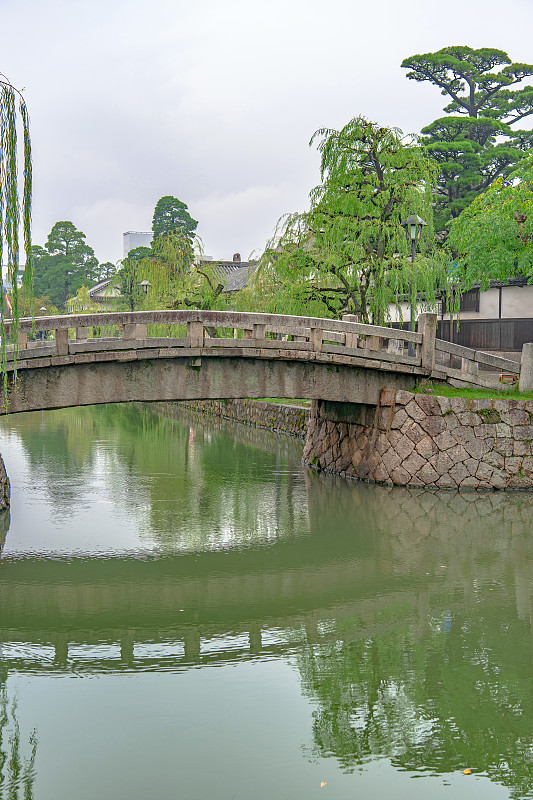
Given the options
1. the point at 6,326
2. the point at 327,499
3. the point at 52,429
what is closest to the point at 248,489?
the point at 327,499

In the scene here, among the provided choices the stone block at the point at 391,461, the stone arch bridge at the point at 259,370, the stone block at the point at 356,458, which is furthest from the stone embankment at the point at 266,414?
the stone block at the point at 391,461

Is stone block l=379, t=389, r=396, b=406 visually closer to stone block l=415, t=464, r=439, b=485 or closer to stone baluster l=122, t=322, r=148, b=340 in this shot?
stone block l=415, t=464, r=439, b=485

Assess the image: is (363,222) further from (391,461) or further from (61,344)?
(61,344)

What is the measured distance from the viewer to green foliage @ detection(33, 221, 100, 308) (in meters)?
72.7

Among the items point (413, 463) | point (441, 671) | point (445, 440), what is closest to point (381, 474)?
point (413, 463)

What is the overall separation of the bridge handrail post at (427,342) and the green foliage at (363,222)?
3.48m

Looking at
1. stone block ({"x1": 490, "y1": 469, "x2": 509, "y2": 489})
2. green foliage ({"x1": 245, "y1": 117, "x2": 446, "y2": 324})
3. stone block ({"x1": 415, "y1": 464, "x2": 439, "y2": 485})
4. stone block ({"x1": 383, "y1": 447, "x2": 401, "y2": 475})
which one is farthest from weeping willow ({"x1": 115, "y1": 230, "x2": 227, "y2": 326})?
stone block ({"x1": 490, "y1": 469, "x2": 509, "y2": 489})

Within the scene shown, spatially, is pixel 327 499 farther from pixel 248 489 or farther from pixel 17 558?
pixel 17 558

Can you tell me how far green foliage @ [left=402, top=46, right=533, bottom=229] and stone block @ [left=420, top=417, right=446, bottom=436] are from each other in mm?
17722

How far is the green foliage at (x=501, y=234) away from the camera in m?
21.2

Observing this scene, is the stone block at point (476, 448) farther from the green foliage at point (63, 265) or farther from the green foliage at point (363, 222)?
the green foliage at point (63, 265)

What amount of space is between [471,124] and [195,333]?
23015mm

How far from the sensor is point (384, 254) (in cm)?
2072

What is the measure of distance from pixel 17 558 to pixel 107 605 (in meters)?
2.35
